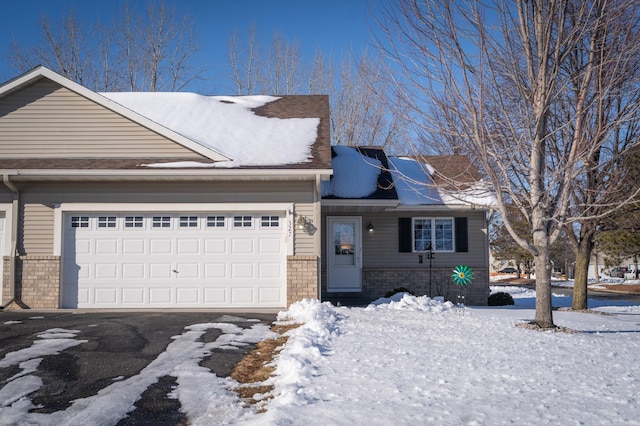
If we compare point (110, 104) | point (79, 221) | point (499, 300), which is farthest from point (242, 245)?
point (499, 300)

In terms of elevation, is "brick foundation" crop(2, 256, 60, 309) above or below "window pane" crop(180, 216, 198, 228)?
below

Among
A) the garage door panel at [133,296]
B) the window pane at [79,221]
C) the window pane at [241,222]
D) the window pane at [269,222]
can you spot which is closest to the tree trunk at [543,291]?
the window pane at [269,222]

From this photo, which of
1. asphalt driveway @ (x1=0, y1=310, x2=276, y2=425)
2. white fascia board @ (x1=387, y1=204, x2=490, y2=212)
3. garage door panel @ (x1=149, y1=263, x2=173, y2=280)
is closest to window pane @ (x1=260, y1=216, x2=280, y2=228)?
asphalt driveway @ (x1=0, y1=310, x2=276, y2=425)

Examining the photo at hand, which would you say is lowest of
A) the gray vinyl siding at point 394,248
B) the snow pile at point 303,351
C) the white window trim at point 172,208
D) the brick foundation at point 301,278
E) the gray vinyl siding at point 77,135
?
the snow pile at point 303,351

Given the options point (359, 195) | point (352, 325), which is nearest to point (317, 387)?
point (352, 325)

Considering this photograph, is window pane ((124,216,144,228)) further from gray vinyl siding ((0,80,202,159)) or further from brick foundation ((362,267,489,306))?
brick foundation ((362,267,489,306))

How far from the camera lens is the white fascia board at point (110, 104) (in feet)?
40.9

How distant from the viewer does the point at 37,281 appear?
481 inches

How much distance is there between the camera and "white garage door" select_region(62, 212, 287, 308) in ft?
40.7

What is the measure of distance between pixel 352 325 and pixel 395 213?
7573 mm

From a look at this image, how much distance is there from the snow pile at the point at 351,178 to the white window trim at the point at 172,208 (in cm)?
289

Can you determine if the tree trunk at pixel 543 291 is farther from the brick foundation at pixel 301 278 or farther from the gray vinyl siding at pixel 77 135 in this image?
the gray vinyl siding at pixel 77 135

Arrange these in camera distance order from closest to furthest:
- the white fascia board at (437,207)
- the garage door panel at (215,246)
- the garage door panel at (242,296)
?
the garage door panel at (242,296)
the garage door panel at (215,246)
the white fascia board at (437,207)

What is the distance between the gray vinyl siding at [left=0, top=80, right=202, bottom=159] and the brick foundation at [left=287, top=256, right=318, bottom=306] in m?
3.24
